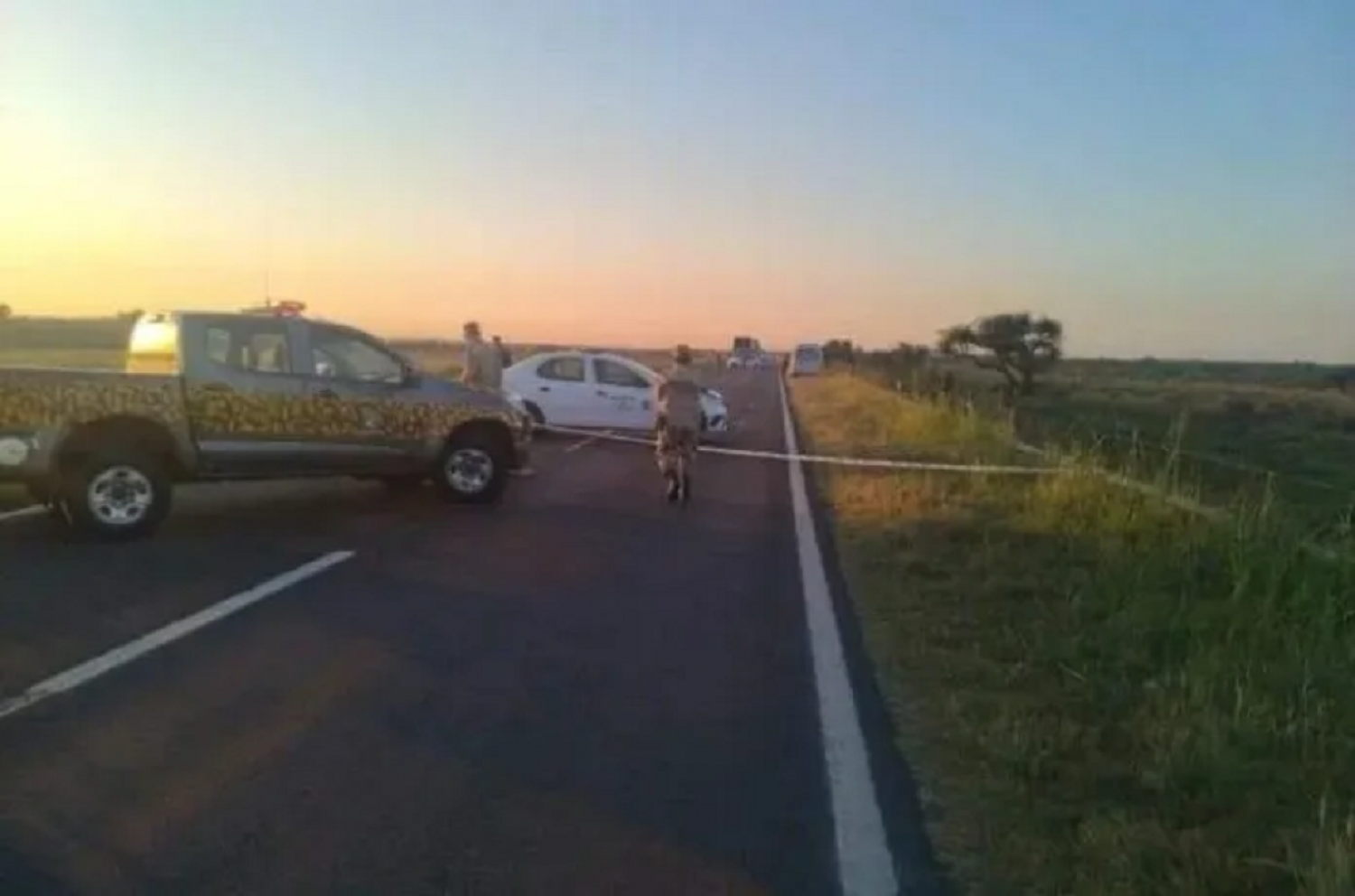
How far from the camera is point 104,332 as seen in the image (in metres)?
98.1

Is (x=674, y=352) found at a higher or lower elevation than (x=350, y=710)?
higher

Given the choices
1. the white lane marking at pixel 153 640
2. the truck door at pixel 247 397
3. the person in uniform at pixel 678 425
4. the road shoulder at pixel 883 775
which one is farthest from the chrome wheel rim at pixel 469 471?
the road shoulder at pixel 883 775

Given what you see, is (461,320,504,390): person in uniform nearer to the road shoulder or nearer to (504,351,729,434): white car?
(504,351,729,434): white car

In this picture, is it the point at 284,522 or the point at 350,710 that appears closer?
the point at 350,710

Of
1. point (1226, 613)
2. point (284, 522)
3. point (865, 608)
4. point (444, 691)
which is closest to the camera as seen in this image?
point (444, 691)

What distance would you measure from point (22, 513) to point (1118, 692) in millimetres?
10872

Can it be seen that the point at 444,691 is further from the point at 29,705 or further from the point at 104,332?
the point at 104,332

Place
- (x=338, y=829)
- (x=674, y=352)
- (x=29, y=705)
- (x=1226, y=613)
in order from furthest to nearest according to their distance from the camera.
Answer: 1. (x=674, y=352)
2. (x=1226, y=613)
3. (x=29, y=705)
4. (x=338, y=829)

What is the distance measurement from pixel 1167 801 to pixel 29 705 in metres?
5.05

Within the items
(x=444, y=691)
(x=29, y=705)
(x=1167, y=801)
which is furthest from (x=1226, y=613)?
(x=29, y=705)

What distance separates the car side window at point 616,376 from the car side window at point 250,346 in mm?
14155

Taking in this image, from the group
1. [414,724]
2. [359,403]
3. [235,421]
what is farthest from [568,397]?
[414,724]

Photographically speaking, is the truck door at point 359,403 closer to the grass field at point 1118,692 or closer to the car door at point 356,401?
the car door at point 356,401

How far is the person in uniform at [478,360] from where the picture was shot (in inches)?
832
